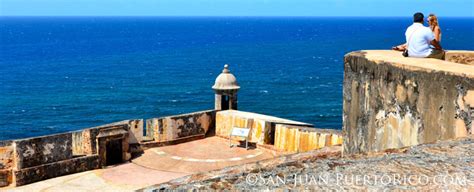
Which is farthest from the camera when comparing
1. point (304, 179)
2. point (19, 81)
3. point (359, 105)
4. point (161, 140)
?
point (19, 81)

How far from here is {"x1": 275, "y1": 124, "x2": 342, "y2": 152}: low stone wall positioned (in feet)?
43.8

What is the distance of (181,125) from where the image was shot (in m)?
15.8

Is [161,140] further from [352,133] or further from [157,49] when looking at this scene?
[157,49]

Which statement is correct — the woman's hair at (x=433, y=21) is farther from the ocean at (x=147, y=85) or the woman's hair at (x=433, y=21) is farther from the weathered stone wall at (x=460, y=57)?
the ocean at (x=147, y=85)

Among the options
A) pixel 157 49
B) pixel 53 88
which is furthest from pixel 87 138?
pixel 157 49

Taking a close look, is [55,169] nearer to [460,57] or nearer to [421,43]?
[460,57]

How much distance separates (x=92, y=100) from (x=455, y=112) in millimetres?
50319

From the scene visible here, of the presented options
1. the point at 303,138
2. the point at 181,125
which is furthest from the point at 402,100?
the point at 181,125

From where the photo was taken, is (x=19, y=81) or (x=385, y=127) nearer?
(x=385, y=127)

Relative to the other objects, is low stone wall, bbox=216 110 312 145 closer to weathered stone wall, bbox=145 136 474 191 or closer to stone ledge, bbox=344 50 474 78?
stone ledge, bbox=344 50 474 78

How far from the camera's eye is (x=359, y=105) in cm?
683

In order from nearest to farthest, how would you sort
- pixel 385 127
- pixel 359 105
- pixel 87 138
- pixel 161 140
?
pixel 385 127, pixel 359 105, pixel 87 138, pixel 161 140

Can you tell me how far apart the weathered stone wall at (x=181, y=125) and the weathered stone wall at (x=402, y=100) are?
27.9 ft

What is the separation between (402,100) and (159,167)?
8807 millimetres
